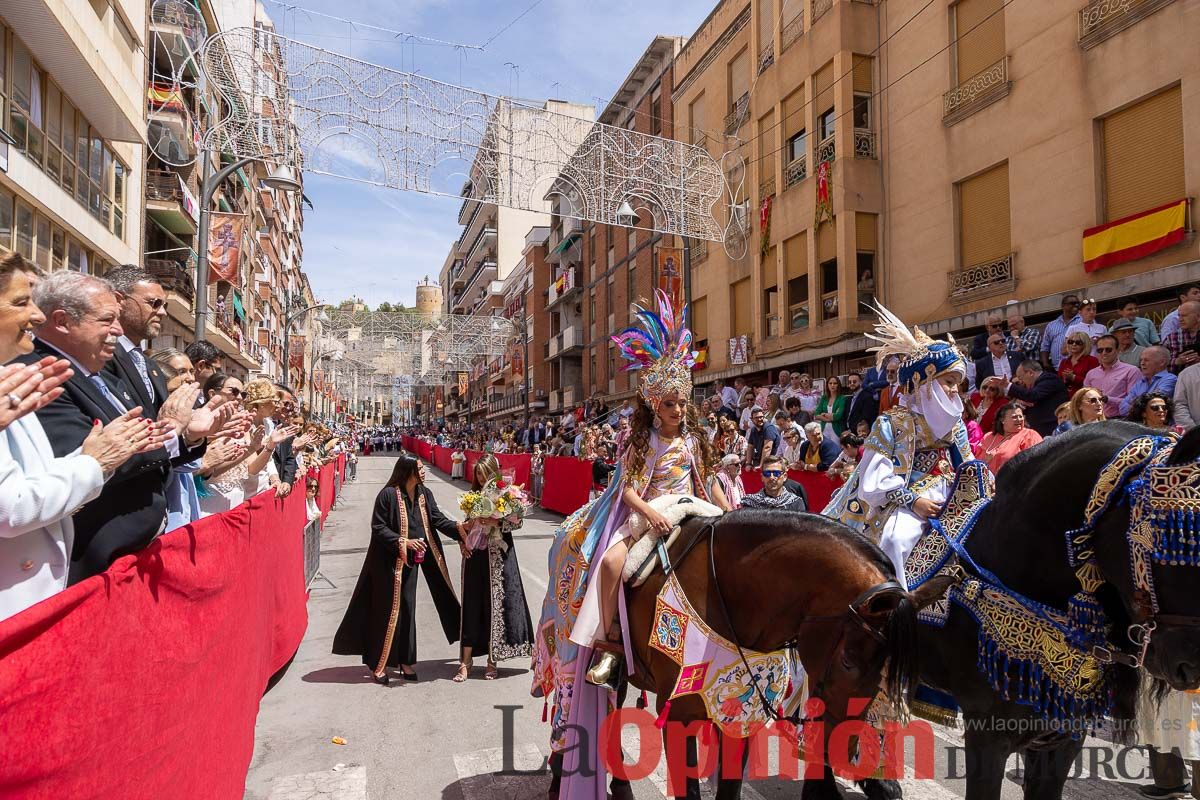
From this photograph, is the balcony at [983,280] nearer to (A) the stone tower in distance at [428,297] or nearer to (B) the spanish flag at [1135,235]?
(B) the spanish flag at [1135,235]

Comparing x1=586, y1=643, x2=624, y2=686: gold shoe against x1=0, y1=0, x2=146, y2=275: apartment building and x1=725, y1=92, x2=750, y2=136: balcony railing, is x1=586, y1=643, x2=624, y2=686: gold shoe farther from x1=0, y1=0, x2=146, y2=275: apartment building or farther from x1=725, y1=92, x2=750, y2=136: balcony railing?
x1=725, y1=92, x2=750, y2=136: balcony railing

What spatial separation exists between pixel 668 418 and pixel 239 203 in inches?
1590

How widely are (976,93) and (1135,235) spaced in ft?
16.2

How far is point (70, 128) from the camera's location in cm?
1642

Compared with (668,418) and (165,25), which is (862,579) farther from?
(165,25)

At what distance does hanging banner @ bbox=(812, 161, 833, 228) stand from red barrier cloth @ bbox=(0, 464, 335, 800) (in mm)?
16696

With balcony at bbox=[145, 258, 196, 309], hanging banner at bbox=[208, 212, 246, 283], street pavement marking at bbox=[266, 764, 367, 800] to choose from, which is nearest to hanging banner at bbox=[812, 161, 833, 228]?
hanging banner at bbox=[208, 212, 246, 283]

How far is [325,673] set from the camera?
7.09 m

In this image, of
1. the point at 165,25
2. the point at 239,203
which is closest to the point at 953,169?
the point at 165,25

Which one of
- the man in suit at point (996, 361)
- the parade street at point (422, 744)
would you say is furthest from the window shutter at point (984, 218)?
the parade street at point (422, 744)

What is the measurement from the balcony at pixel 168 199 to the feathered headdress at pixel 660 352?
26346mm

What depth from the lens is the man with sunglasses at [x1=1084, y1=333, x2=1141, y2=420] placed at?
846cm

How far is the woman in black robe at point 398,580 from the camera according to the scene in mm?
6840

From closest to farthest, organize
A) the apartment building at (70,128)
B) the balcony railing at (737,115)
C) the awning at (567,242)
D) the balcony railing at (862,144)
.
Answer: the apartment building at (70,128), the balcony railing at (862,144), the balcony railing at (737,115), the awning at (567,242)
